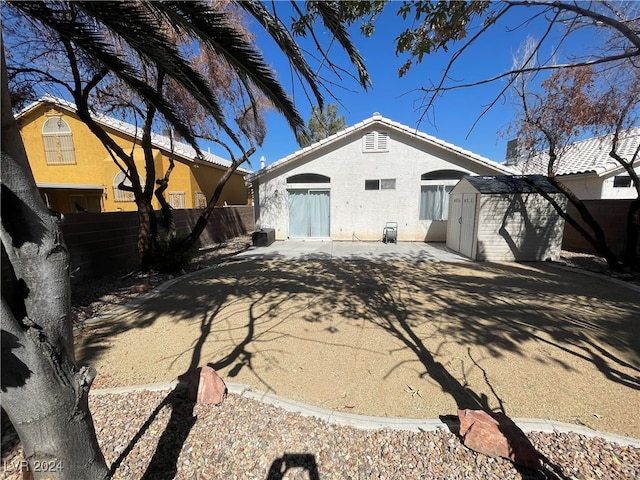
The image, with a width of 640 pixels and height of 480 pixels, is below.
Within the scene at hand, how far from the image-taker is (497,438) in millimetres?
1950

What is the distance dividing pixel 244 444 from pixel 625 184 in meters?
16.3

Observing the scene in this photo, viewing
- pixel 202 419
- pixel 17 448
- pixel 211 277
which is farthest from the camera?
pixel 211 277

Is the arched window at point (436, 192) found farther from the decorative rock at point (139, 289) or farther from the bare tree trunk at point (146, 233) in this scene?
the decorative rock at point (139, 289)

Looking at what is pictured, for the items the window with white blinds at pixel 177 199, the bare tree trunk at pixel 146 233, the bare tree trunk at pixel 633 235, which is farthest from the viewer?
the window with white blinds at pixel 177 199

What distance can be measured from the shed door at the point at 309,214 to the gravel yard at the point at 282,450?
35.7ft

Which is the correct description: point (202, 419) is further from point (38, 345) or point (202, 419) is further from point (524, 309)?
point (524, 309)

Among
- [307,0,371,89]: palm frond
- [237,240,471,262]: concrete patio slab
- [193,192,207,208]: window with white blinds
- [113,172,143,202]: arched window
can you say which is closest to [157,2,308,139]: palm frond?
[307,0,371,89]: palm frond

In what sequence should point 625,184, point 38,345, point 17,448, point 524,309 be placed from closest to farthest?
point 38,345 → point 17,448 → point 524,309 → point 625,184

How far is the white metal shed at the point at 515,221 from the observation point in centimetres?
842

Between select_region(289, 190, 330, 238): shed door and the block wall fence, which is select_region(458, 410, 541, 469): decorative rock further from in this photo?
select_region(289, 190, 330, 238): shed door

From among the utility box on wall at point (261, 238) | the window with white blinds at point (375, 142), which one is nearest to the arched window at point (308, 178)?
the window with white blinds at point (375, 142)

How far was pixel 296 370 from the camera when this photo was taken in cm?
307

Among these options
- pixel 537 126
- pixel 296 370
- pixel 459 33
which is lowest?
pixel 296 370

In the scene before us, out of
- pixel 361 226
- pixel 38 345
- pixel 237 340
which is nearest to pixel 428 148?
pixel 361 226
